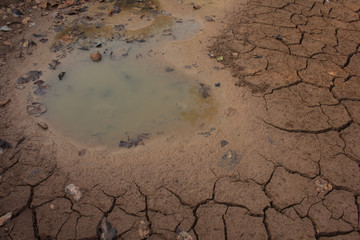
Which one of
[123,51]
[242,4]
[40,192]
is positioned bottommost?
[40,192]

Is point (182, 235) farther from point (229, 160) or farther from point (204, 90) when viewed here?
point (204, 90)

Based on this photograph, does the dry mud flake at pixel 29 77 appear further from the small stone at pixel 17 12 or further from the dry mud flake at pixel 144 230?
the dry mud flake at pixel 144 230

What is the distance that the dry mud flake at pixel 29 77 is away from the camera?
3045 millimetres

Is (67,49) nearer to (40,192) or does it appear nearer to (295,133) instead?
(40,192)

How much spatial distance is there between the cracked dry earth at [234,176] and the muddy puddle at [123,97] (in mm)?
222

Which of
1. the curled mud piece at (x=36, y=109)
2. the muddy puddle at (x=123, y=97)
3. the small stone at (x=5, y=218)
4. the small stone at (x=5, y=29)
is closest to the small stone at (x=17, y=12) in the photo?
the small stone at (x=5, y=29)

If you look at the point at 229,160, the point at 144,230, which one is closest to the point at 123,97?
the point at 229,160

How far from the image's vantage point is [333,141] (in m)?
2.42

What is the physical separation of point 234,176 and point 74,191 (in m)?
1.46

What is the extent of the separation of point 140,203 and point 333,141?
2055mm

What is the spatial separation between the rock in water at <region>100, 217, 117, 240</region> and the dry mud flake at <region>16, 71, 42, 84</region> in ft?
7.41

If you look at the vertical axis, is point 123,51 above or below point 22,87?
above

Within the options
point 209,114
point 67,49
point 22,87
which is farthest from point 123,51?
point 209,114

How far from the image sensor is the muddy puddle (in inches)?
102
